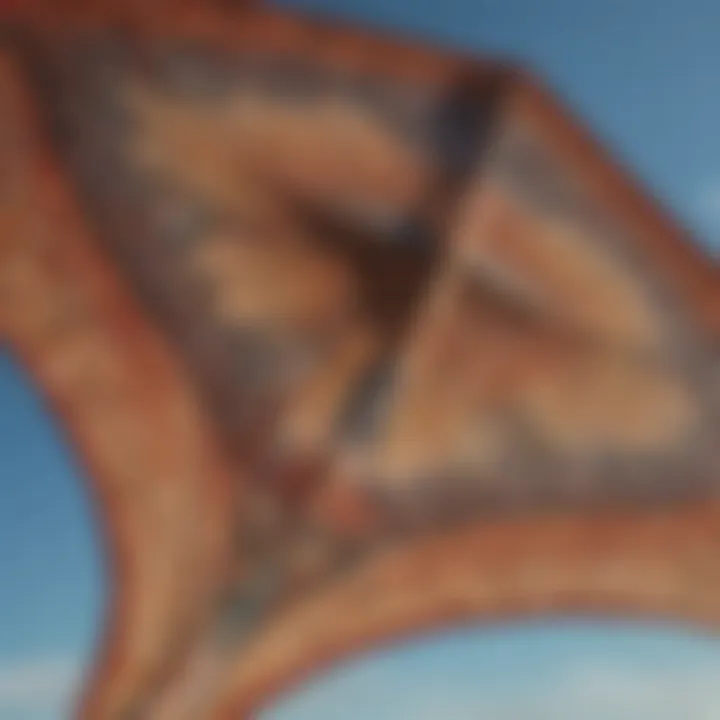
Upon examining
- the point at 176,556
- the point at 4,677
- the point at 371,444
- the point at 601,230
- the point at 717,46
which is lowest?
the point at 4,677

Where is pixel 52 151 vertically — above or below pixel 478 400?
above

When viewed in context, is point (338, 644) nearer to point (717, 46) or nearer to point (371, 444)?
point (371, 444)

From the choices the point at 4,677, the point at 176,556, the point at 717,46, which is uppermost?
the point at 717,46

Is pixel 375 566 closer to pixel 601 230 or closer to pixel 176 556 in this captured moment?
pixel 176 556

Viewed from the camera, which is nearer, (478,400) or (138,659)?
(138,659)

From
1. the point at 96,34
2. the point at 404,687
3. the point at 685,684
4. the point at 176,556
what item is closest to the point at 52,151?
the point at 96,34

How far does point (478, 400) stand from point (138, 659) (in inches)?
26.7

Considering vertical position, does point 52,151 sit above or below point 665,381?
above

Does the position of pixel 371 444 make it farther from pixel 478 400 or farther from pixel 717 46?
pixel 717 46

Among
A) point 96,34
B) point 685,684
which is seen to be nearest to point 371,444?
point 685,684

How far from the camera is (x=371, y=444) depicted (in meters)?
2.65

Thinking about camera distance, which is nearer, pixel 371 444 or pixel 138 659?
pixel 138 659

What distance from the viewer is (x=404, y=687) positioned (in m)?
2.49

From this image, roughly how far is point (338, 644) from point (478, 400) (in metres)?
0.45
